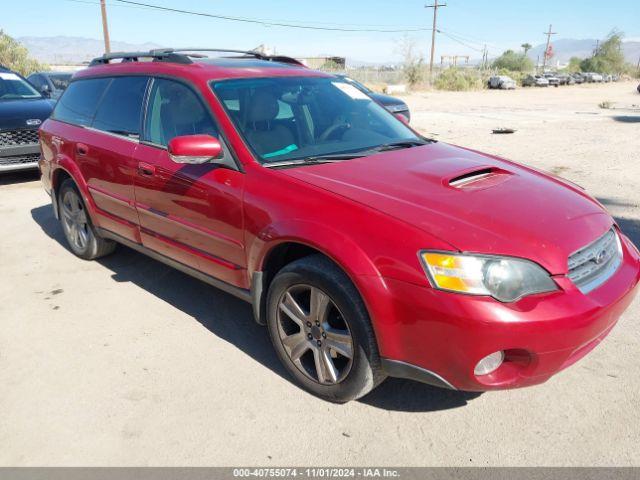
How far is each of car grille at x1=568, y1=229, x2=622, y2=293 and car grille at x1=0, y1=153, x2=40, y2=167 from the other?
320 inches

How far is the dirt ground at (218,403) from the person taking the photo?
2.52 m

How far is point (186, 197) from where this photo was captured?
3.40 m

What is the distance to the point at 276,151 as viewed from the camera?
3.21 metres

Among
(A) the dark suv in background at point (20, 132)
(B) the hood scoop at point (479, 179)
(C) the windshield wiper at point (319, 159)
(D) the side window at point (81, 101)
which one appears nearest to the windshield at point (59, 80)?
(A) the dark suv in background at point (20, 132)

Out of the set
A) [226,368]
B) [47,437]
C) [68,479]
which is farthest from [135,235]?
[68,479]

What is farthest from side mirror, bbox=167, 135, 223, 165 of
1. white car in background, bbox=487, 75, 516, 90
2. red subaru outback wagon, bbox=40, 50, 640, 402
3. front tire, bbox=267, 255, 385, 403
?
white car in background, bbox=487, 75, 516, 90

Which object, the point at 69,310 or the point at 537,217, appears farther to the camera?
the point at 69,310

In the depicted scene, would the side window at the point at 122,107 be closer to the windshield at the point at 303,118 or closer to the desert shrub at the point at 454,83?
the windshield at the point at 303,118

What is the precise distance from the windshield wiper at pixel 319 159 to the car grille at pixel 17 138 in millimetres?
6585

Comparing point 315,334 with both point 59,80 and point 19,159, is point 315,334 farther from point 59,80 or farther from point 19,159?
point 59,80

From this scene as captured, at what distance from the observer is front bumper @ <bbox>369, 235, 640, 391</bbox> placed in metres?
2.23

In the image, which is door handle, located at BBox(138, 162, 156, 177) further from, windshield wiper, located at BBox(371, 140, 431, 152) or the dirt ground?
windshield wiper, located at BBox(371, 140, 431, 152)

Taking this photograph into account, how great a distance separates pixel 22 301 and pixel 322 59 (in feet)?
193

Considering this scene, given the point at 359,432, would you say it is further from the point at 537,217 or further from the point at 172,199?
the point at 172,199
